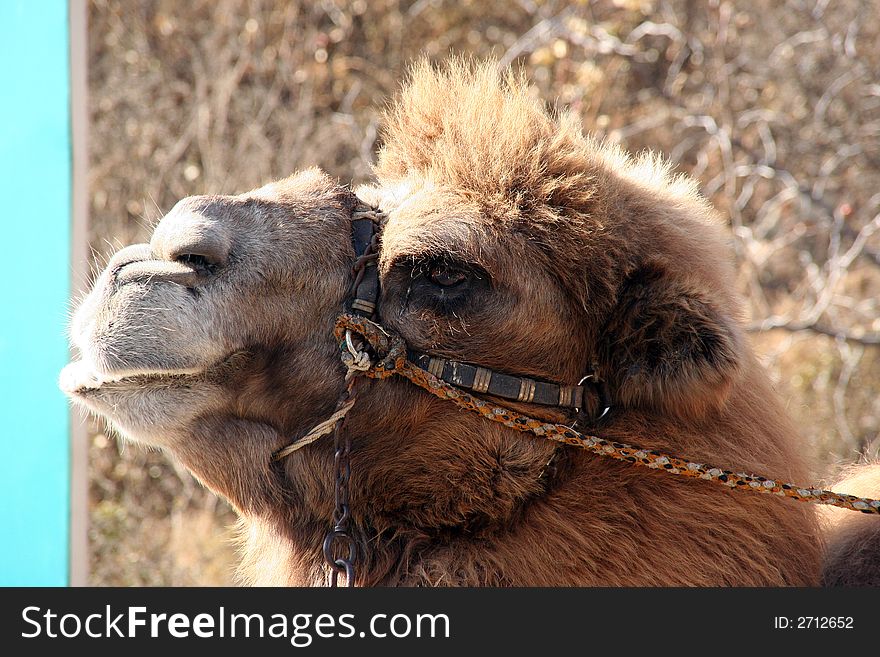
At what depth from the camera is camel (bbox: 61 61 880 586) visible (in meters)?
2.41

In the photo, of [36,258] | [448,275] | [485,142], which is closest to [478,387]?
[448,275]

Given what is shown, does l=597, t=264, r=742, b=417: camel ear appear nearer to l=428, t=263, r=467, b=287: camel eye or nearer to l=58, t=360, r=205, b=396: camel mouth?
l=428, t=263, r=467, b=287: camel eye

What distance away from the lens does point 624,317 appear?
253cm

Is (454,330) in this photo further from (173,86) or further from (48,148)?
(173,86)

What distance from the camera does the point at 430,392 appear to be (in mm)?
2479

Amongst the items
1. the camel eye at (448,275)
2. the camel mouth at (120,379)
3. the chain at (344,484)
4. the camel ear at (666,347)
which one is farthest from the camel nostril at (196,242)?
the camel ear at (666,347)

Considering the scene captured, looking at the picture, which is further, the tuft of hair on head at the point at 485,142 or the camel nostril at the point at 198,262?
the tuft of hair on head at the point at 485,142

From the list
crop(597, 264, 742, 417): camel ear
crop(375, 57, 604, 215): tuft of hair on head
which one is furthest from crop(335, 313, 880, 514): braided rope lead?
crop(375, 57, 604, 215): tuft of hair on head

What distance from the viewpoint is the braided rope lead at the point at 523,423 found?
238 centimetres

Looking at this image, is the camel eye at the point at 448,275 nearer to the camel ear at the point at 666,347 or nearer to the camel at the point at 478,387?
the camel at the point at 478,387

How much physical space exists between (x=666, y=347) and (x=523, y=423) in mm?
431

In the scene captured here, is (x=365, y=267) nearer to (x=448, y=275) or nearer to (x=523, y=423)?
(x=448, y=275)

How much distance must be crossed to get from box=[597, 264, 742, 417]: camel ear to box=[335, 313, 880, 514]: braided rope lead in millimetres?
164

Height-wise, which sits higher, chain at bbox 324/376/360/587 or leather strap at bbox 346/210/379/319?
leather strap at bbox 346/210/379/319
